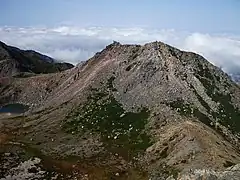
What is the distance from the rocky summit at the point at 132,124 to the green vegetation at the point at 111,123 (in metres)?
0.30

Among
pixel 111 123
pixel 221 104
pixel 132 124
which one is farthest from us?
pixel 221 104

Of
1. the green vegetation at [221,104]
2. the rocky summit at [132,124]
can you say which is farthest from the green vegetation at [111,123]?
the green vegetation at [221,104]

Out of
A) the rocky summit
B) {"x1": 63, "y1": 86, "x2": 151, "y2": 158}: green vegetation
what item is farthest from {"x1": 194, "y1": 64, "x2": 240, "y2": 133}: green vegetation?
{"x1": 63, "y1": 86, "x2": 151, "y2": 158}: green vegetation

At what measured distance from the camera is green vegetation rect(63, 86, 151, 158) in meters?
122

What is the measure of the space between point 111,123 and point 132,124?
711 centimetres

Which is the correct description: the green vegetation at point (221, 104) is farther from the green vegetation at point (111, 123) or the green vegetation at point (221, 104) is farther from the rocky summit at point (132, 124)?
the green vegetation at point (111, 123)

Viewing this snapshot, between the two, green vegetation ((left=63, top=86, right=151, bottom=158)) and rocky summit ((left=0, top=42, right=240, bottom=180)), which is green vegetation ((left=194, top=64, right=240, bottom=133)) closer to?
rocky summit ((left=0, top=42, right=240, bottom=180))

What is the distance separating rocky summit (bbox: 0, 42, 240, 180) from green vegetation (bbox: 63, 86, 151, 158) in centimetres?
30

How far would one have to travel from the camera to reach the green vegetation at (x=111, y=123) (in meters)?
122

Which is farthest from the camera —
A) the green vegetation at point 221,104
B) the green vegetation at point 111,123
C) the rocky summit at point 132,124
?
the green vegetation at point 221,104

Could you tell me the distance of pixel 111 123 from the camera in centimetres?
13750

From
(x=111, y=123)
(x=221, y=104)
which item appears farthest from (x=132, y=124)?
(x=221, y=104)

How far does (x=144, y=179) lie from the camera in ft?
324

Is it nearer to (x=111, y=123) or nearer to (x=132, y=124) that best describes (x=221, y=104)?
(x=132, y=124)
